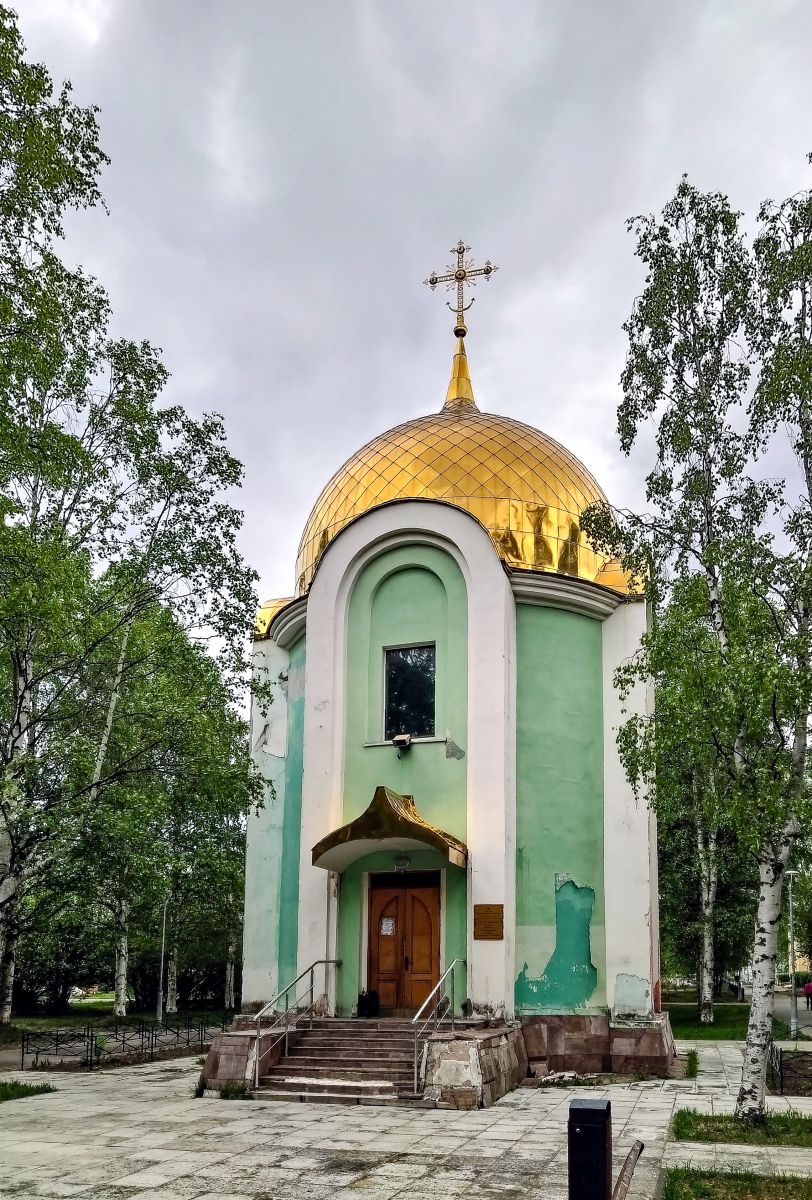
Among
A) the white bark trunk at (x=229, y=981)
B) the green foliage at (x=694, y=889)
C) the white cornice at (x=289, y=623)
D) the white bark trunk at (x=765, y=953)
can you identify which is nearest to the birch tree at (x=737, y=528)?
the white bark trunk at (x=765, y=953)

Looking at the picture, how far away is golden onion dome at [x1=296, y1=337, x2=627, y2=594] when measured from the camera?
689 inches

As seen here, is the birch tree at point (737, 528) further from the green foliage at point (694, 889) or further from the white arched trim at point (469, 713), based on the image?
the green foliage at point (694, 889)

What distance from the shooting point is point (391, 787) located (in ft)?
52.9

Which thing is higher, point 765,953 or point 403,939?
point 765,953

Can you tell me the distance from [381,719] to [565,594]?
3.54 metres

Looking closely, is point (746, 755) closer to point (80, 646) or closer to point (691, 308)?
point (691, 308)

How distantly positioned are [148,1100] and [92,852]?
602 centimetres

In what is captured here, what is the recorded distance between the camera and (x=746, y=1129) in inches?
408

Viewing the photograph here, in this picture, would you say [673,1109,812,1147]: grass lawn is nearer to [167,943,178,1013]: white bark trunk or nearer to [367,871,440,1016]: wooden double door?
[367,871,440,1016]: wooden double door

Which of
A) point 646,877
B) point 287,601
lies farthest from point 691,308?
point 287,601

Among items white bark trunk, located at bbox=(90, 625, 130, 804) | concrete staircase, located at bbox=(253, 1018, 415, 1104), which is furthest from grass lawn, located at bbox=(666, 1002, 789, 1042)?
white bark trunk, located at bbox=(90, 625, 130, 804)

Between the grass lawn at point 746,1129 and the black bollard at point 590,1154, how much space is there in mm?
6484

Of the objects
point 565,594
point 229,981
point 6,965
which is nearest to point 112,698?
point 565,594

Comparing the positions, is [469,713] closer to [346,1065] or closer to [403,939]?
[403,939]
